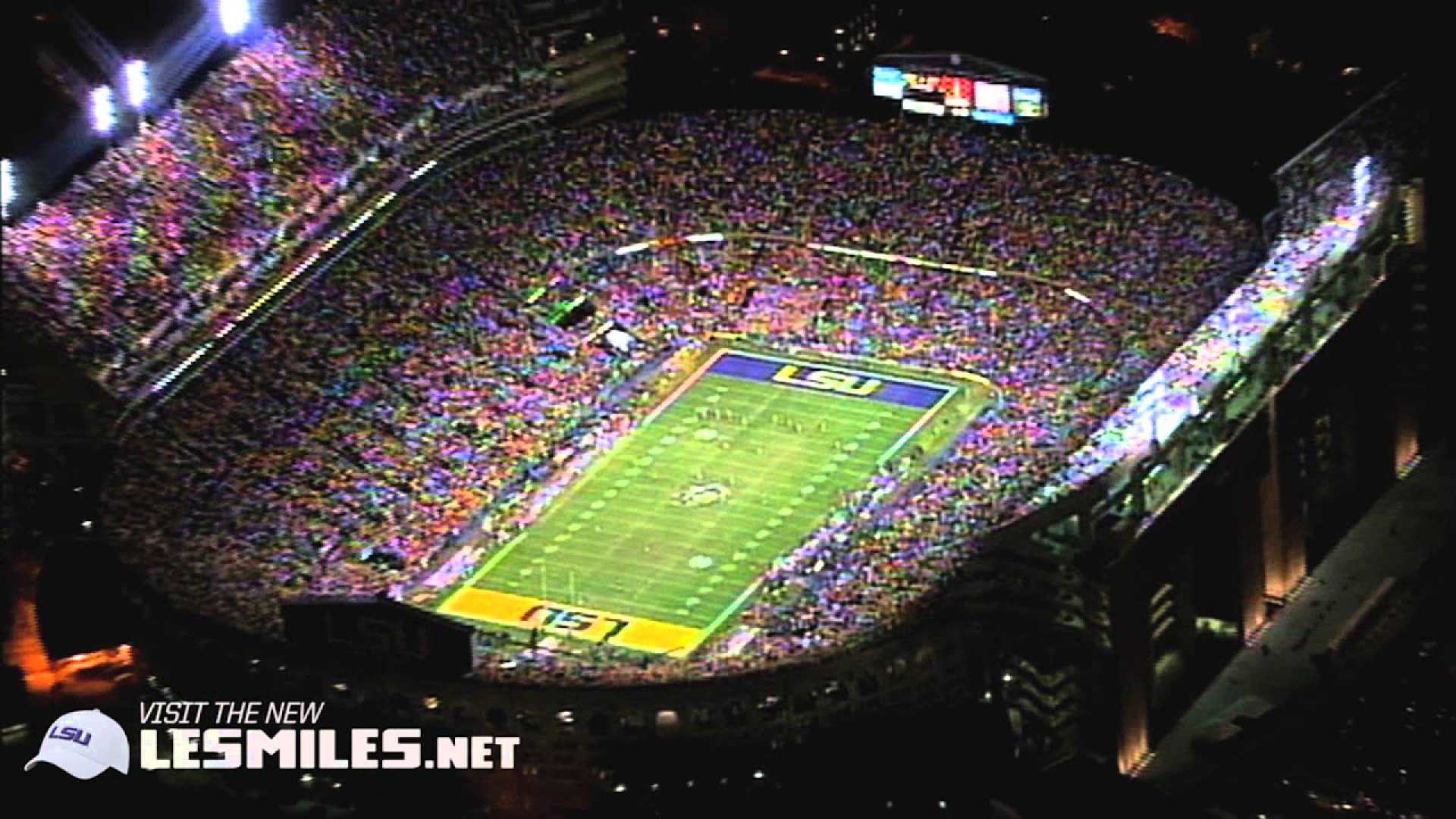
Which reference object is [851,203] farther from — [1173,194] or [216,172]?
[216,172]

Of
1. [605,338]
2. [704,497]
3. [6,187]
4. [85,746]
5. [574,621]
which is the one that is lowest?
[85,746]

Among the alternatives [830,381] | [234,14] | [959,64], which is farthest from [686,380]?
[234,14]

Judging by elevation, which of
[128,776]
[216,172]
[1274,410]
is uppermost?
[216,172]

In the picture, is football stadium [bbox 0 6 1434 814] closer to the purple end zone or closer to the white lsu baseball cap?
the purple end zone

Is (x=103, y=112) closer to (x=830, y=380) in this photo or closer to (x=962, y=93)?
(x=830, y=380)

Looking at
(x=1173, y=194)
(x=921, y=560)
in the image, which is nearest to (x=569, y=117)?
(x=1173, y=194)

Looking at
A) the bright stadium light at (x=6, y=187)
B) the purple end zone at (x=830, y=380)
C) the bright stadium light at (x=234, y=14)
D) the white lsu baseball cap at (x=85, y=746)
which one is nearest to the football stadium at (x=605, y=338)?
the purple end zone at (x=830, y=380)
